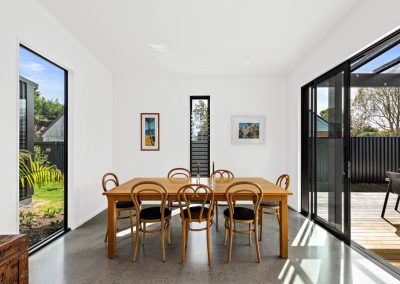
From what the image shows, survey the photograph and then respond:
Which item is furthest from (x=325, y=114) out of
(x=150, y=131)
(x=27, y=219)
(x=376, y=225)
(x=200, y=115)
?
(x=27, y=219)

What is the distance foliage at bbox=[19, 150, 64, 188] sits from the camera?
2.63 metres

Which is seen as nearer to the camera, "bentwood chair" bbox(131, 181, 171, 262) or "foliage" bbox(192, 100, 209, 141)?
"bentwood chair" bbox(131, 181, 171, 262)

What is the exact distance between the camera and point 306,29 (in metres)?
3.21

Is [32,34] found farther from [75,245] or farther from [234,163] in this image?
[234,163]

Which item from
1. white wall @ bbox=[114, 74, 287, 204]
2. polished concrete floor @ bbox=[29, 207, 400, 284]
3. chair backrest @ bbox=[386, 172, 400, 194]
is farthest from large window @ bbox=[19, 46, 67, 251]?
chair backrest @ bbox=[386, 172, 400, 194]

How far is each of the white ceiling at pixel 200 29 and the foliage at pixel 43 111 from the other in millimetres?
1029

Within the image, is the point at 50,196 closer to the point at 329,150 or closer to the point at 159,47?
the point at 159,47

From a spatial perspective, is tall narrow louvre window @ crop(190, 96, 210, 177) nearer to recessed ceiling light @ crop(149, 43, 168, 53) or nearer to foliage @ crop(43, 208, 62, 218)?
recessed ceiling light @ crop(149, 43, 168, 53)

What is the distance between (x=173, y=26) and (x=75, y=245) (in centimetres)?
310

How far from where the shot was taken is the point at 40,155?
2.97 meters

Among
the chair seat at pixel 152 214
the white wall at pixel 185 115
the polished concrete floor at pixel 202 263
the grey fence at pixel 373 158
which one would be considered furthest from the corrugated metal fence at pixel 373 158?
the chair seat at pixel 152 214

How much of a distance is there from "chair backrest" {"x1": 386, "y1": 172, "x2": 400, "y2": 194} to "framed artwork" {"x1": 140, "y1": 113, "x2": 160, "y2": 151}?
157 inches

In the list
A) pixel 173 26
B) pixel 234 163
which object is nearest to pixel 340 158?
pixel 234 163

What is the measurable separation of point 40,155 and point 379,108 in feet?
13.3
